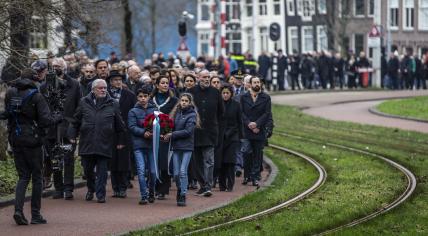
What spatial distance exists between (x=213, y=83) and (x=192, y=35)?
276 feet

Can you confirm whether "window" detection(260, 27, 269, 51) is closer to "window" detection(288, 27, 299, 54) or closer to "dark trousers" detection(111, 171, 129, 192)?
"window" detection(288, 27, 299, 54)

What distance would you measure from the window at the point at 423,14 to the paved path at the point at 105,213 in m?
57.4

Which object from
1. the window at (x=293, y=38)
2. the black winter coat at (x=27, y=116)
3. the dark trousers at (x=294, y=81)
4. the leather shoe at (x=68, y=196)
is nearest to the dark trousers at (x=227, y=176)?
the leather shoe at (x=68, y=196)

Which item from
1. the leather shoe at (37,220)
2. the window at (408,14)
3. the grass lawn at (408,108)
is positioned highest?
the window at (408,14)

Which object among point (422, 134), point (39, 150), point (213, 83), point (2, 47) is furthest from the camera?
point (422, 134)

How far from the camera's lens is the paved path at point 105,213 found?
1514 centimetres

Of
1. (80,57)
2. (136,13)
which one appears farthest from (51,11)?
(136,13)

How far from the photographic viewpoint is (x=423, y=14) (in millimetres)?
75688

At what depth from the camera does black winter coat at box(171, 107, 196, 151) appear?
18094 mm

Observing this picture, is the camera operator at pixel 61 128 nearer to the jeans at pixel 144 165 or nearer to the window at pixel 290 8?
the jeans at pixel 144 165

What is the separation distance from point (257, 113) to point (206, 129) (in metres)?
1.80

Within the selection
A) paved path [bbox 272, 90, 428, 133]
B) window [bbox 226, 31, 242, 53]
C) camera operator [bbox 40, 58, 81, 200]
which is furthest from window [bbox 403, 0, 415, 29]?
camera operator [bbox 40, 58, 81, 200]

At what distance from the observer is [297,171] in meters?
22.3

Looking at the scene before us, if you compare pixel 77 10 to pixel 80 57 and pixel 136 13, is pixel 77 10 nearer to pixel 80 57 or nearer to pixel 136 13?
pixel 80 57
